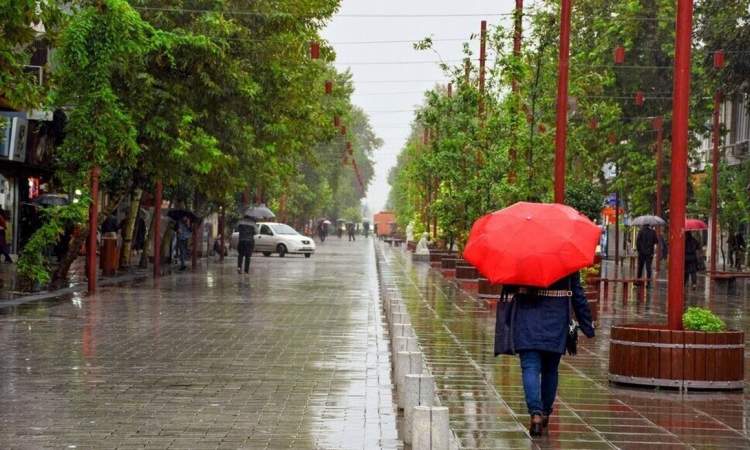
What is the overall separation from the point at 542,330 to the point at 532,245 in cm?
63

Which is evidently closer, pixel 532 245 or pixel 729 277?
pixel 532 245

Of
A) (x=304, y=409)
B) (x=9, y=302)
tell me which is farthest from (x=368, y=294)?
(x=304, y=409)

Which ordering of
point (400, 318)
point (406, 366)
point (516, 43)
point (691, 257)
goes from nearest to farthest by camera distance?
1. point (406, 366)
2. point (400, 318)
3. point (516, 43)
4. point (691, 257)

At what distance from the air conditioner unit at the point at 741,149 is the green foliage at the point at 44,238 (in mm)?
36829

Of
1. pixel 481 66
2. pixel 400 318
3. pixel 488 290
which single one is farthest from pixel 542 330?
pixel 481 66

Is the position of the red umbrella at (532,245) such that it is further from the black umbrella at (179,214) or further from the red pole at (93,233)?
the black umbrella at (179,214)

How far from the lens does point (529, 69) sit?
27031mm

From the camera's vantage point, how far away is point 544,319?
1004 cm

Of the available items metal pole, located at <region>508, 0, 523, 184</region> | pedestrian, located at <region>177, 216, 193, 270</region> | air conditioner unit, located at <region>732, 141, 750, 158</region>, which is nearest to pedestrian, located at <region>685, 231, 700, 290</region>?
metal pole, located at <region>508, 0, 523, 184</region>

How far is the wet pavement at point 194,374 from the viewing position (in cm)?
989

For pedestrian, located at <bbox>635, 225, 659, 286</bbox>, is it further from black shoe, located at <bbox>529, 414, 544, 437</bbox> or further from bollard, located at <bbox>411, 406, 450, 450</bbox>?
bollard, located at <bbox>411, 406, 450, 450</bbox>

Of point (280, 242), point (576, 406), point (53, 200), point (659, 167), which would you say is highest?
point (659, 167)

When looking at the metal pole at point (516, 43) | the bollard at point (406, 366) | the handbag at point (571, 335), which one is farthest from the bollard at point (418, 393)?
the metal pole at point (516, 43)

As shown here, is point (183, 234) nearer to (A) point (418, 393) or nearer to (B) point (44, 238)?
(B) point (44, 238)
